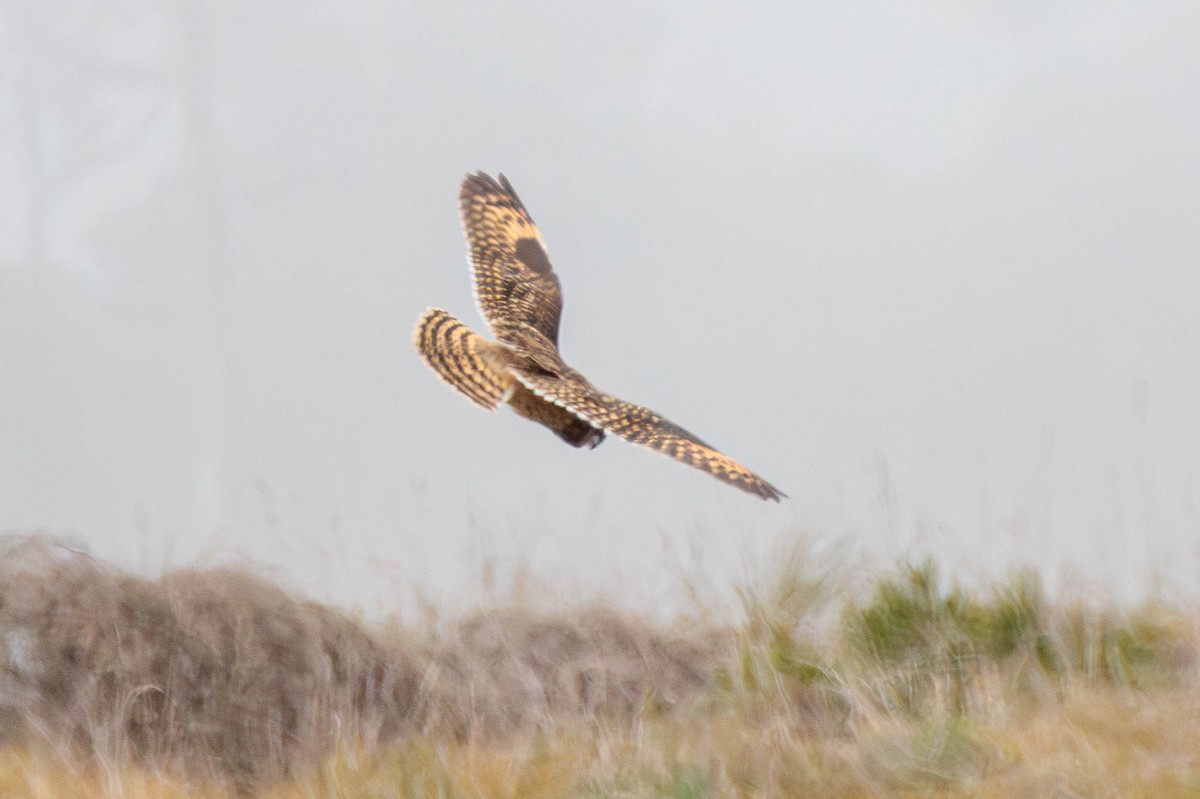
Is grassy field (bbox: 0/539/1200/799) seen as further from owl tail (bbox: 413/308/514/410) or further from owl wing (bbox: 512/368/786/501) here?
owl tail (bbox: 413/308/514/410)

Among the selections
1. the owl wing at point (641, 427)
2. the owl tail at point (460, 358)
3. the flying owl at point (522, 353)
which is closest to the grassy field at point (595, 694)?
the owl wing at point (641, 427)

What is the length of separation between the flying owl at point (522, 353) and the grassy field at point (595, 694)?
3.06 feet

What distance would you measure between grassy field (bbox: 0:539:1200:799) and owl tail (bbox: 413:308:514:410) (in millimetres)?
1088

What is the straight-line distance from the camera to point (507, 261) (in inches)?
276

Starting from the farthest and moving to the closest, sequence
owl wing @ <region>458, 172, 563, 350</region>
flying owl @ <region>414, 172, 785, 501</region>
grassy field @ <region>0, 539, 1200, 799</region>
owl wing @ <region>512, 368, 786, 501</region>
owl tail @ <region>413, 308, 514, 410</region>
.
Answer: owl wing @ <region>458, 172, 563, 350</region>, owl tail @ <region>413, 308, 514, 410</region>, flying owl @ <region>414, 172, 785, 501</region>, owl wing @ <region>512, 368, 786, 501</region>, grassy field @ <region>0, 539, 1200, 799</region>

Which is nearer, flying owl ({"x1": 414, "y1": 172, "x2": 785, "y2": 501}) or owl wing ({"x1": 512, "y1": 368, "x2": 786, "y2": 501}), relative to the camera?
owl wing ({"x1": 512, "y1": 368, "x2": 786, "y2": 501})

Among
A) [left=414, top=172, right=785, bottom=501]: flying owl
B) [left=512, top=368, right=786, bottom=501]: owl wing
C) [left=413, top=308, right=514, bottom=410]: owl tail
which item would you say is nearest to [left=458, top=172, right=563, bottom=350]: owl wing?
[left=414, top=172, right=785, bottom=501]: flying owl

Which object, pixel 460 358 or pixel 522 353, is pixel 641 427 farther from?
pixel 460 358

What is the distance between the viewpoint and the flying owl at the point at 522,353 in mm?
4820

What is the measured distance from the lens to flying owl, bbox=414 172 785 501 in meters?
4.82

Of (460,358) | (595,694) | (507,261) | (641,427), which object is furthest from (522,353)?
(595,694)

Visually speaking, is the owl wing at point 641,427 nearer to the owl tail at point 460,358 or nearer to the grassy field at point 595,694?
the owl tail at point 460,358

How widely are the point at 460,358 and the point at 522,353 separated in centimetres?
29

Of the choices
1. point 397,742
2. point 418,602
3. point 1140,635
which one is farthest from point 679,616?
point 1140,635
